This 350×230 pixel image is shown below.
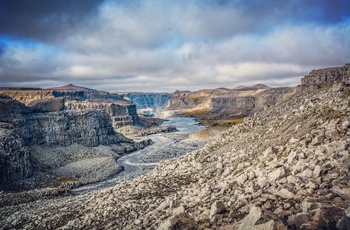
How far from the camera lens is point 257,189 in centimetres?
1711

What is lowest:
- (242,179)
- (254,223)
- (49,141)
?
(49,141)

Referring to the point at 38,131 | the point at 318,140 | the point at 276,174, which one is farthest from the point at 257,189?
the point at 38,131

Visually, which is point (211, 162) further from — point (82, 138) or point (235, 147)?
point (82, 138)

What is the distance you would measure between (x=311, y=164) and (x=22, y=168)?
74.3 m

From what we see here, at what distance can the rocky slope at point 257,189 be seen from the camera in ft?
42.5

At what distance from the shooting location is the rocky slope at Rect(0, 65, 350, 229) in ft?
42.5

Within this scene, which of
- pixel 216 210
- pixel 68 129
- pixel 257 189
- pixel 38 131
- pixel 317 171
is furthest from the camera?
pixel 68 129

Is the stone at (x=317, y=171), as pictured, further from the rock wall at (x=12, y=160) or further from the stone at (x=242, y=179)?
the rock wall at (x=12, y=160)

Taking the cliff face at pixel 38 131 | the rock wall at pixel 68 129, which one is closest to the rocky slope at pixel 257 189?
the cliff face at pixel 38 131

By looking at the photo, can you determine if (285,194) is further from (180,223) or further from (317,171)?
(180,223)

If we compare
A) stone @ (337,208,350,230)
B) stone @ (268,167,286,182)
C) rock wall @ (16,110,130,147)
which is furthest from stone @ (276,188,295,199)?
rock wall @ (16,110,130,147)

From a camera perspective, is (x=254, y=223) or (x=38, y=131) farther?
(x=38, y=131)

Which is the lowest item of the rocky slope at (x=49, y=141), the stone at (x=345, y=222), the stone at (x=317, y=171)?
the rocky slope at (x=49, y=141)

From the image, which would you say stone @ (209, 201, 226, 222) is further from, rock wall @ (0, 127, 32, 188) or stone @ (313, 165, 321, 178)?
rock wall @ (0, 127, 32, 188)
